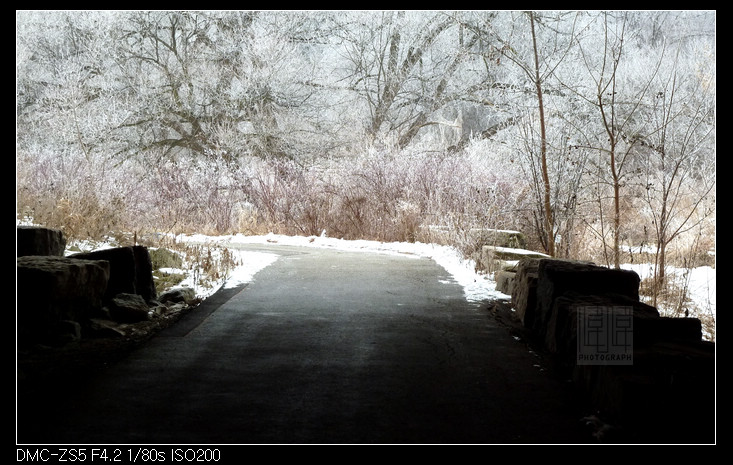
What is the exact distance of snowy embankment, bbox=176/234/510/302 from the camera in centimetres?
901

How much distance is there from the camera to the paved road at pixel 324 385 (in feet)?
11.9

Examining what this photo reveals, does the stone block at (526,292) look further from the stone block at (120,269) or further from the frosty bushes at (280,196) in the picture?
the frosty bushes at (280,196)

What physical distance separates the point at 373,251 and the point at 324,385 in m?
11.0

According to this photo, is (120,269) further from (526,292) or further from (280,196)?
(280,196)

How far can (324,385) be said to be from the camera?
4.46m

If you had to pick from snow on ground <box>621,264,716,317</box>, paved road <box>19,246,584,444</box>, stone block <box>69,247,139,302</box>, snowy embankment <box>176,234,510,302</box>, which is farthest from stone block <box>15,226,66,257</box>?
snow on ground <box>621,264,716,317</box>

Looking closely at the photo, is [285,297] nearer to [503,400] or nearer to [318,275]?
[318,275]

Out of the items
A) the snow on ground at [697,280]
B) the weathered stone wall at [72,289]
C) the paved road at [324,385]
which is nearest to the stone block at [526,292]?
the paved road at [324,385]

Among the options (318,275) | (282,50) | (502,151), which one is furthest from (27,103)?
(318,275)

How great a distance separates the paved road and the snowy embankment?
1528 mm

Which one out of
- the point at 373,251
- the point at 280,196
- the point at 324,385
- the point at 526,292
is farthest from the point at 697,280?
the point at 280,196

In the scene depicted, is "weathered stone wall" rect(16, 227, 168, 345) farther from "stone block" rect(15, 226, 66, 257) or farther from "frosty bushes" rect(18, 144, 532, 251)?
"frosty bushes" rect(18, 144, 532, 251)

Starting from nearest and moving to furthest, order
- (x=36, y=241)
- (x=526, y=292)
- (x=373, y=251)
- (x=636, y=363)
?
(x=636, y=363), (x=526, y=292), (x=36, y=241), (x=373, y=251)

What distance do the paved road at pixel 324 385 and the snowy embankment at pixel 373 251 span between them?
60.1 inches
